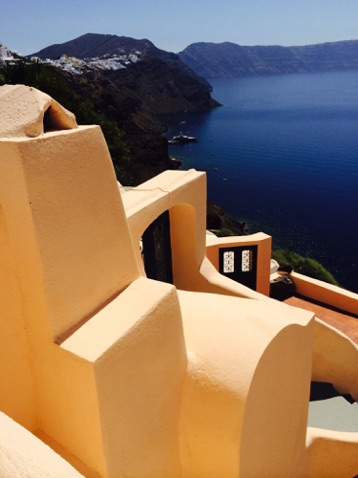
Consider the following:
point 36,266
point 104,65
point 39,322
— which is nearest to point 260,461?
point 39,322

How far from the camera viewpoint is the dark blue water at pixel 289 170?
1531 inches

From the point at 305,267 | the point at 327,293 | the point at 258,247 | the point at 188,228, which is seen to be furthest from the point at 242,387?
the point at 305,267

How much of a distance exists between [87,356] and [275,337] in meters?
2.53

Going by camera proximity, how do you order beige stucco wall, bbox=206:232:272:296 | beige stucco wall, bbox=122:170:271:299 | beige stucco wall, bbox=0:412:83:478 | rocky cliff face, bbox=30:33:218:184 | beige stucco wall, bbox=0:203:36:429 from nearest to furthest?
beige stucco wall, bbox=0:412:83:478
beige stucco wall, bbox=0:203:36:429
beige stucco wall, bbox=122:170:271:299
beige stucco wall, bbox=206:232:272:296
rocky cliff face, bbox=30:33:218:184

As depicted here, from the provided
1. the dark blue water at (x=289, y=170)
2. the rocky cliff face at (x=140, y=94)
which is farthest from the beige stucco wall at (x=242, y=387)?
the rocky cliff face at (x=140, y=94)

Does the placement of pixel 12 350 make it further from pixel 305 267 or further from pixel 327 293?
pixel 305 267

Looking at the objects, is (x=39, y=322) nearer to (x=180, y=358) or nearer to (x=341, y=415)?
(x=180, y=358)

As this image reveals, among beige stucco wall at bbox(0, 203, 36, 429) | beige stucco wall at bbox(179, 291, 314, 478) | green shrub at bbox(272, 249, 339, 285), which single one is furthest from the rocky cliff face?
beige stucco wall at bbox(0, 203, 36, 429)

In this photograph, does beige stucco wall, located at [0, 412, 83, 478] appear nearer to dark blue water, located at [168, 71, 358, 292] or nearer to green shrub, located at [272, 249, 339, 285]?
green shrub, located at [272, 249, 339, 285]

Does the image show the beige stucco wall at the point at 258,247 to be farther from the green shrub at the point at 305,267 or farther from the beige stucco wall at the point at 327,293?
the green shrub at the point at 305,267

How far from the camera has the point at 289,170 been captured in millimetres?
61406

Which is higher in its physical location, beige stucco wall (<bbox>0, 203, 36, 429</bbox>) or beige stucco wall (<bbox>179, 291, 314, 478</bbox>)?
beige stucco wall (<bbox>0, 203, 36, 429</bbox>)

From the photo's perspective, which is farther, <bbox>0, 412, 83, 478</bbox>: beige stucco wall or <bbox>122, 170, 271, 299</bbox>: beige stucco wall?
<bbox>122, 170, 271, 299</bbox>: beige stucco wall

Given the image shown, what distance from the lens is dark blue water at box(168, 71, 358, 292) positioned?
128 feet
